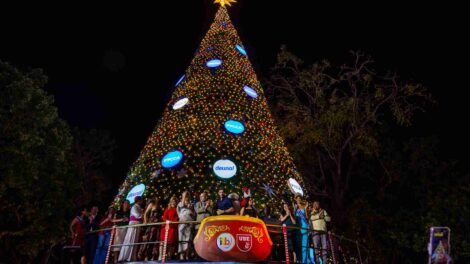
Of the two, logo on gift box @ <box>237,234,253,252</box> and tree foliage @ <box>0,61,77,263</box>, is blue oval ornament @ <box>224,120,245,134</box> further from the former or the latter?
tree foliage @ <box>0,61,77,263</box>

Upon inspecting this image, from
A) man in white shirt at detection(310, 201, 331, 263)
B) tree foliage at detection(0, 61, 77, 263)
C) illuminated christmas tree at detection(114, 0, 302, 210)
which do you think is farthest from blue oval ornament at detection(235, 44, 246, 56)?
tree foliage at detection(0, 61, 77, 263)

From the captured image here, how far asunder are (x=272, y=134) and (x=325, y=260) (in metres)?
4.60

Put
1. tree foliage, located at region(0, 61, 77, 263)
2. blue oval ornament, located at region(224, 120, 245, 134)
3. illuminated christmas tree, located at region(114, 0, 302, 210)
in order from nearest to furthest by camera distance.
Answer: illuminated christmas tree, located at region(114, 0, 302, 210) < blue oval ornament, located at region(224, 120, 245, 134) < tree foliage, located at region(0, 61, 77, 263)

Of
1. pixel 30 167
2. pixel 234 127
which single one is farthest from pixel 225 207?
pixel 30 167

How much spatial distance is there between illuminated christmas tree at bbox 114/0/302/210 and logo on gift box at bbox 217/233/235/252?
Answer: 522 centimetres

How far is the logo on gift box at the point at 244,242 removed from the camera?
30.0 feet

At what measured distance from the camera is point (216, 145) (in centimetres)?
1466

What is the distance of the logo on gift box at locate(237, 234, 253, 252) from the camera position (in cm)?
916

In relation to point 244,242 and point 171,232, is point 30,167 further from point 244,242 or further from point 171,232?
point 244,242

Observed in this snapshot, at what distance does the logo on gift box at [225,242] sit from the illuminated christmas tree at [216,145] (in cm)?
522

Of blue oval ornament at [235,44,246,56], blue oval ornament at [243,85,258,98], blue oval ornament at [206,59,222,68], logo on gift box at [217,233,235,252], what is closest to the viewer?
logo on gift box at [217,233,235,252]

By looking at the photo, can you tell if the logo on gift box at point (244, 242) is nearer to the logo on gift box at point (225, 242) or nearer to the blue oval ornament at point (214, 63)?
the logo on gift box at point (225, 242)

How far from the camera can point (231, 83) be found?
15.6m

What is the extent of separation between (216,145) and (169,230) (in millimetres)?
4828
